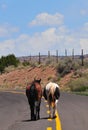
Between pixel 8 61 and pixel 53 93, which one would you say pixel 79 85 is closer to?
pixel 53 93

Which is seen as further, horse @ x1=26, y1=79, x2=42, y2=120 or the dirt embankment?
the dirt embankment

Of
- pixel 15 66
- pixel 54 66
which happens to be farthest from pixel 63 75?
pixel 15 66

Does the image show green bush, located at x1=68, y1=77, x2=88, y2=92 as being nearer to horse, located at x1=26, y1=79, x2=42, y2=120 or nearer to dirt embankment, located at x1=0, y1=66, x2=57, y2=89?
dirt embankment, located at x1=0, y1=66, x2=57, y2=89

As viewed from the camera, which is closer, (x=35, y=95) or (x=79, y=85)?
(x=35, y=95)

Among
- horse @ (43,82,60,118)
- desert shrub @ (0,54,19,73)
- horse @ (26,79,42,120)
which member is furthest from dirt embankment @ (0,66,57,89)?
horse @ (26,79,42,120)

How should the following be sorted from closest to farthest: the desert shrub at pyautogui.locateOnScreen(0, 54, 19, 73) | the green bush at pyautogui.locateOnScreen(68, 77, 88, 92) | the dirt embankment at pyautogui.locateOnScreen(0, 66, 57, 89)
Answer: the green bush at pyautogui.locateOnScreen(68, 77, 88, 92), the dirt embankment at pyautogui.locateOnScreen(0, 66, 57, 89), the desert shrub at pyautogui.locateOnScreen(0, 54, 19, 73)

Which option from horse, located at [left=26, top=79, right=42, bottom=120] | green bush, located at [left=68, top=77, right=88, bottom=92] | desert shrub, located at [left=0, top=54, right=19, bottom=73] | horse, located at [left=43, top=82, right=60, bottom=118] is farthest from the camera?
desert shrub, located at [left=0, top=54, right=19, bottom=73]

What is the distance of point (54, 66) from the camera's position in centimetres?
8569

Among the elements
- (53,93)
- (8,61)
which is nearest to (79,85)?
(53,93)

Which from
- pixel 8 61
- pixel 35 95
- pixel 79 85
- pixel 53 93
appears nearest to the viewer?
pixel 35 95

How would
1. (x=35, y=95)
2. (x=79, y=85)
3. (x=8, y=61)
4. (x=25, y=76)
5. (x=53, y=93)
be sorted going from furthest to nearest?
(x=8, y=61), (x=25, y=76), (x=79, y=85), (x=53, y=93), (x=35, y=95)

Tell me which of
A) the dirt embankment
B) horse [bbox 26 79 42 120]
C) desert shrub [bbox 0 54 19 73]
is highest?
horse [bbox 26 79 42 120]

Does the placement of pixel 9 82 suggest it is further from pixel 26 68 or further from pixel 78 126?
pixel 78 126

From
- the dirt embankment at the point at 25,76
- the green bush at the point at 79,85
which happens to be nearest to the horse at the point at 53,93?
the green bush at the point at 79,85
